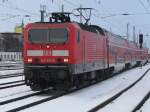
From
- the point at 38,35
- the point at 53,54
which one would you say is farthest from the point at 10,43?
the point at 53,54

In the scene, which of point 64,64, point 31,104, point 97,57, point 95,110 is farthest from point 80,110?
point 97,57

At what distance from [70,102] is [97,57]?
9679mm

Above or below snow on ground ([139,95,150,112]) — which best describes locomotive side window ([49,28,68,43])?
above

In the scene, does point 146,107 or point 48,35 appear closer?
point 146,107

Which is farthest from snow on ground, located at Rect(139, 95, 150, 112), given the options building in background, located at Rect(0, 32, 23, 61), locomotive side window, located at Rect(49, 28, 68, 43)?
building in background, located at Rect(0, 32, 23, 61)

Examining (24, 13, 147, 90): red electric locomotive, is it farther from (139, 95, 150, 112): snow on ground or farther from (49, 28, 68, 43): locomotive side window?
(139, 95, 150, 112): snow on ground

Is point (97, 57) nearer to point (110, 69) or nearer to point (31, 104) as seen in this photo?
point (110, 69)

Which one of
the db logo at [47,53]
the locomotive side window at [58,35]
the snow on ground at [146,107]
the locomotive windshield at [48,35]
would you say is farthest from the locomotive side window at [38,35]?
the snow on ground at [146,107]

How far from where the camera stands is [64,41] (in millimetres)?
20219

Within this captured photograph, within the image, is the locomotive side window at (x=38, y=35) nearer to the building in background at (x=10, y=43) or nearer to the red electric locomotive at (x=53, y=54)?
the red electric locomotive at (x=53, y=54)

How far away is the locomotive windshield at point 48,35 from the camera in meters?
20.3

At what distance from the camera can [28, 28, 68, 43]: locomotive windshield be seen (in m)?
20.3

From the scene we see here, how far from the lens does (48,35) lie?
20.5 meters

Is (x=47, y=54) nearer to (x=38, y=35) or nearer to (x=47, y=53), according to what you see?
(x=47, y=53)
